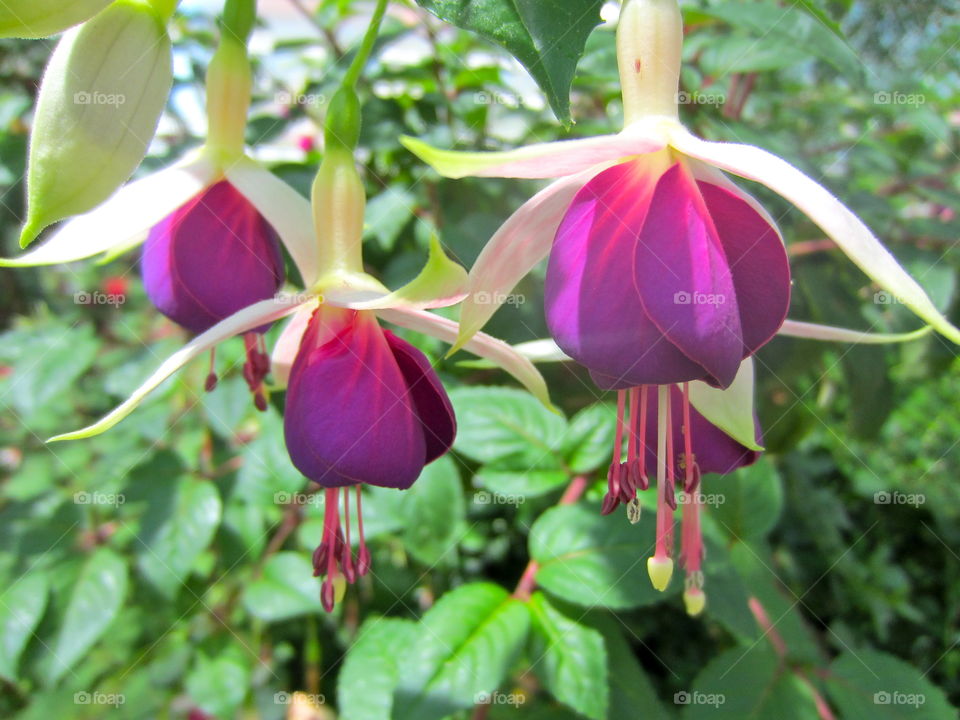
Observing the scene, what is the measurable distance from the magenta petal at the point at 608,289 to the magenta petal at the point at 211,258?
0.94ft

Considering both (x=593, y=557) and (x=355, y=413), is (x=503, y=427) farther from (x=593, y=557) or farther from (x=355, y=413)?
(x=355, y=413)

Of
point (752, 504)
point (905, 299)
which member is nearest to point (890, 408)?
point (752, 504)

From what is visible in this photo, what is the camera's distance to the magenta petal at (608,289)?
18.8 inches

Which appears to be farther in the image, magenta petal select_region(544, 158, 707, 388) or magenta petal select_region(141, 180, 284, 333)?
magenta petal select_region(141, 180, 284, 333)

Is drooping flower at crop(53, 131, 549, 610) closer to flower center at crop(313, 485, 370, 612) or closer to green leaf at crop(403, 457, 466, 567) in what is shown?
flower center at crop(313, 485, 370, 612)

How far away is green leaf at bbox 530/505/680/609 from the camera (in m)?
0.79

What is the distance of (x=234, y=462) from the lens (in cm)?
119

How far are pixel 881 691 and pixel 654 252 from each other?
0.72m

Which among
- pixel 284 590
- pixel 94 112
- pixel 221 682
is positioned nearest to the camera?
pixel 94 112

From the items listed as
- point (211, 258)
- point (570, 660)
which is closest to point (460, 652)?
point (570, 660)

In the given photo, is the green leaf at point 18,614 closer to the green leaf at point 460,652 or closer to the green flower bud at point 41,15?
the green leaf at point 460,652

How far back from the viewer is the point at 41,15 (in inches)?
19.9

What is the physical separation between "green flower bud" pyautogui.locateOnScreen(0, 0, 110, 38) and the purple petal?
50 cm

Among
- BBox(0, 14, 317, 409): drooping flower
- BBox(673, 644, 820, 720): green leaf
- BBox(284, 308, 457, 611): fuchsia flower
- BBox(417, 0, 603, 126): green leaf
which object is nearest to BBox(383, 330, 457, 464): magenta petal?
BBox(284, 308, 457, 611): fuchsia flower
